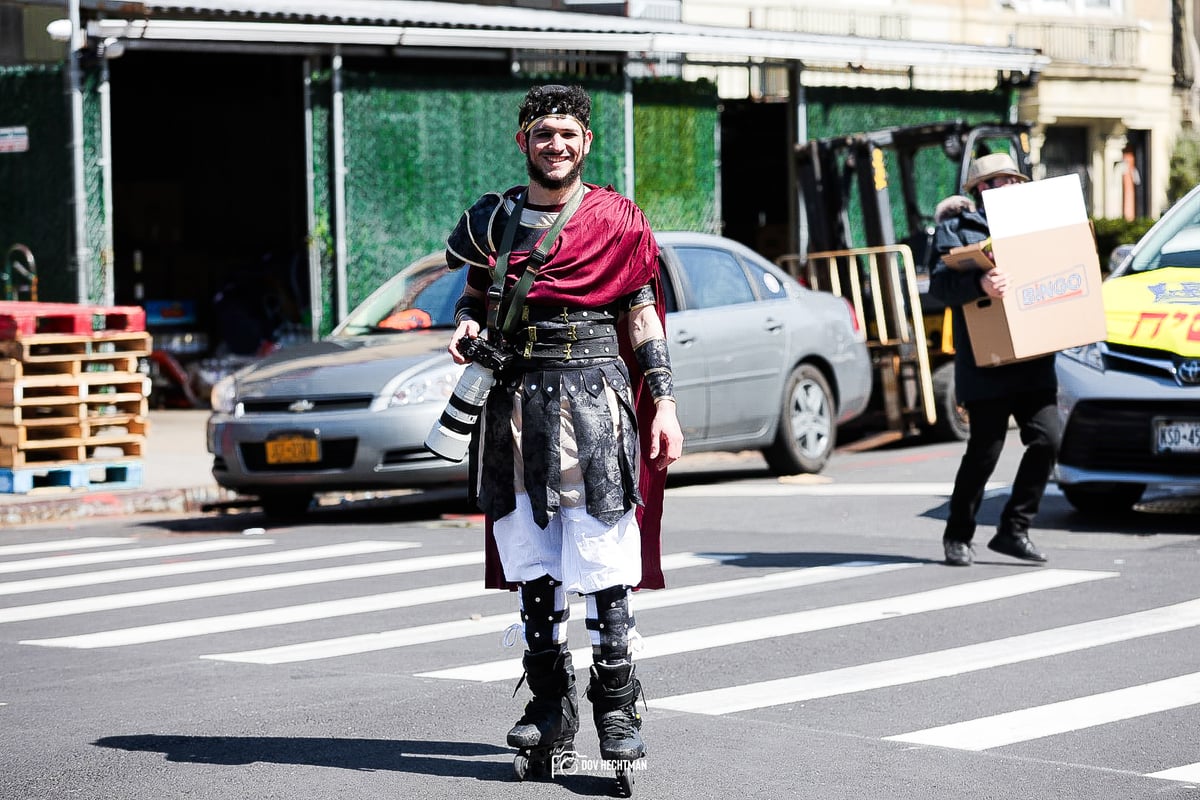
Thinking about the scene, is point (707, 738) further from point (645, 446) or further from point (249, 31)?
point (249, 31)

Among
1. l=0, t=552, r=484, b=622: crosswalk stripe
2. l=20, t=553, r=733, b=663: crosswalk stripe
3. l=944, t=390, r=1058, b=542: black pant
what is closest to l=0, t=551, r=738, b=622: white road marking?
l=0, t=552, r=484, b=622: crosswalk stripe

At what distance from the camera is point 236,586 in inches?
380

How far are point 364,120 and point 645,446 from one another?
13.8 meters

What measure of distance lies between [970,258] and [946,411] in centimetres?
671

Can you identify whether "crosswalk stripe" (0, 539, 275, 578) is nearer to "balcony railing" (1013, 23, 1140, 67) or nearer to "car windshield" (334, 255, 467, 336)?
"car windshield" (334, 255, 467, 336)

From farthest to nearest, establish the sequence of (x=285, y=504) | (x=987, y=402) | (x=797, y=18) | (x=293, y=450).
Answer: (x=797, y=18), (x=285, y=504), (x=293, y=450), (x=987, y=402)

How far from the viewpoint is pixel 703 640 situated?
7.79 m

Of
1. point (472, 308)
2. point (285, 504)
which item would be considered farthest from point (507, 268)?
point (285, 504)

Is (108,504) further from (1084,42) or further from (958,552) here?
(1084,42)

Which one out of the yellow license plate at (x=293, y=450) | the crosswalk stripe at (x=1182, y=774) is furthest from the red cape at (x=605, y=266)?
the yellow license plate at (x=293, y=450)

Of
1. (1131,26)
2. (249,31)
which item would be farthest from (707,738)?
(1131,26)

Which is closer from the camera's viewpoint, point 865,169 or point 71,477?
point 71,477

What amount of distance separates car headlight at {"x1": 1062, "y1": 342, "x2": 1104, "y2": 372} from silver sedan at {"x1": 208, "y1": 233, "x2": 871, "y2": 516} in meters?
2.85

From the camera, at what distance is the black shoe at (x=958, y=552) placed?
31.5ft
